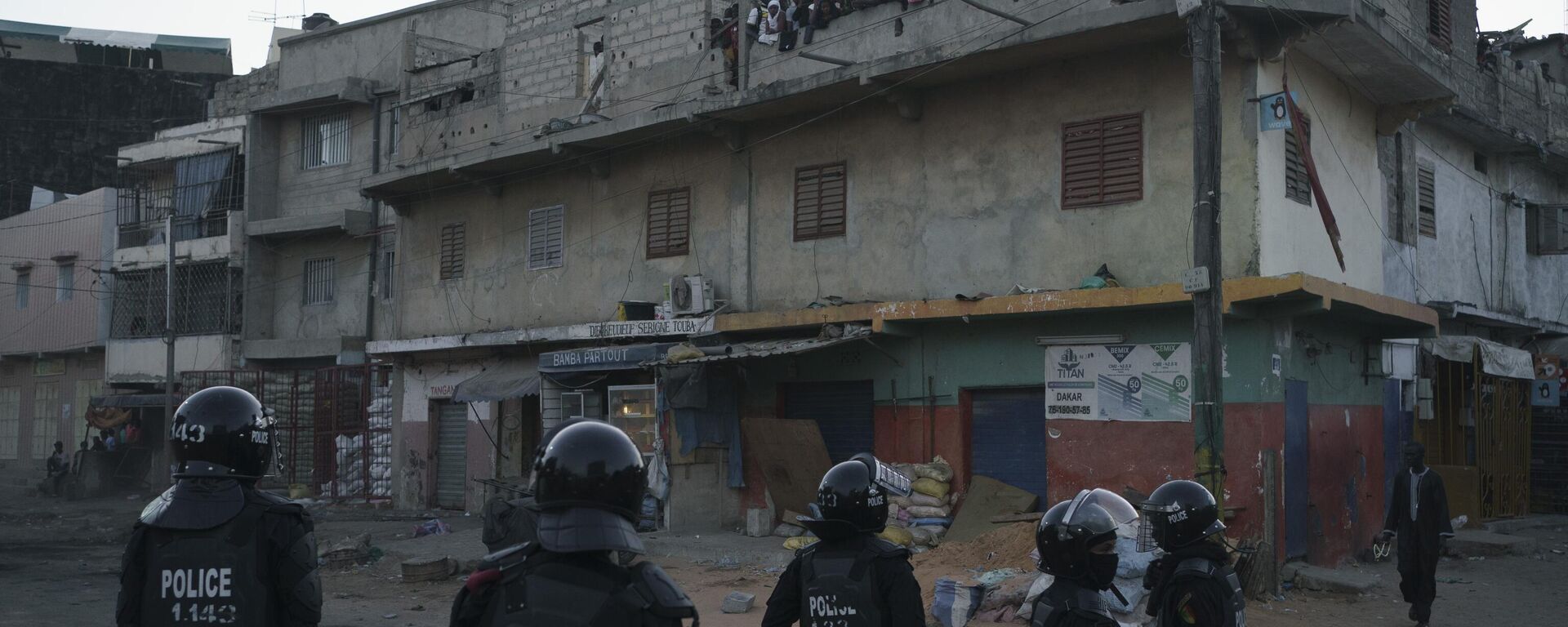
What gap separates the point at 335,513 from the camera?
22750 millimetres

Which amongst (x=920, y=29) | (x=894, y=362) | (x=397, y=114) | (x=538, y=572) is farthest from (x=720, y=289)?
(x=538, y=572)

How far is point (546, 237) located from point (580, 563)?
17422 millimetres

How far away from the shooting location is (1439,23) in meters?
17.5

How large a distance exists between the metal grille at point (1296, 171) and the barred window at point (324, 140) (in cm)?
2093

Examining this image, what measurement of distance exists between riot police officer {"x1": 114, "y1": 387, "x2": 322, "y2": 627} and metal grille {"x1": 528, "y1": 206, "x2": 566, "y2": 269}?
15.2 m

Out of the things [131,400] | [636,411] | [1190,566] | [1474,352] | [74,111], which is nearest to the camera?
[1190,566]

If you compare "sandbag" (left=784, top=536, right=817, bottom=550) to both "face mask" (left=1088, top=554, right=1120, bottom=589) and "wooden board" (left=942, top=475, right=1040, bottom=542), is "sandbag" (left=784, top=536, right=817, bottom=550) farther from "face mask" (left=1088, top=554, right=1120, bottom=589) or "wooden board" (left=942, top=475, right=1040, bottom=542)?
"face mask" (left=1088, top=554, right=1120, bottom=589)

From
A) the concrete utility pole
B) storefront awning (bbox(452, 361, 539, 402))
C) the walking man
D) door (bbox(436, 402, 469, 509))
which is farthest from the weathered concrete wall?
door (bbox(436, 402, 469, 509))

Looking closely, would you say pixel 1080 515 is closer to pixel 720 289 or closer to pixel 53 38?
pixel 720 289

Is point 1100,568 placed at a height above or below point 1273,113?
below

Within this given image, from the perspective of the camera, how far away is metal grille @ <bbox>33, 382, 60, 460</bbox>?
3509 cm

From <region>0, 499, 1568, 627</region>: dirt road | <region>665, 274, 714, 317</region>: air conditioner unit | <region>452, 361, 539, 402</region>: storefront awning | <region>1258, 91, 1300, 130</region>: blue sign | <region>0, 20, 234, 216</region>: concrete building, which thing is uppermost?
<region>0, 20, 234, 216</region>: concrete building

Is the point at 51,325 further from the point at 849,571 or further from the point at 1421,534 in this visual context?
the point at 849,571

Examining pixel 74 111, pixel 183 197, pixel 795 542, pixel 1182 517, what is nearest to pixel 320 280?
pixel 183 197
